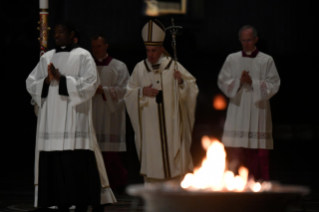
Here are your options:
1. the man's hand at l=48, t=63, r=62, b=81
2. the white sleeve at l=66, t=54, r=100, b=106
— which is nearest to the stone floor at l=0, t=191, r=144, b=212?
the white sleeve at l=66, t=54, r=100, b=106

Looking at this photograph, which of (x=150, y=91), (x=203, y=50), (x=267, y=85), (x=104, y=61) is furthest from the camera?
(x=203, y=50)

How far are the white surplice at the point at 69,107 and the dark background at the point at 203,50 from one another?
5042 millimetres

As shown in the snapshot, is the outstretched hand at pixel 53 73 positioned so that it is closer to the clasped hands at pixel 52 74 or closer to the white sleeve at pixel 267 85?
the clasped hands at pixel 52 74

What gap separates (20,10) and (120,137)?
448 centimetres

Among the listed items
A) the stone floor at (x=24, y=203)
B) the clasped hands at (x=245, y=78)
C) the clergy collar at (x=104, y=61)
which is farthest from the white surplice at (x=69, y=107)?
the clasped hands at (x=245, y=78)

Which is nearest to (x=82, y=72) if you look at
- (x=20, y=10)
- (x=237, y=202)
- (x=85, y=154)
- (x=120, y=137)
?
(x=85, y=154)

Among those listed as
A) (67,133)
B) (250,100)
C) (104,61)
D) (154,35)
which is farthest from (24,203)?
(250,100)

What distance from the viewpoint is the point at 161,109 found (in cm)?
732

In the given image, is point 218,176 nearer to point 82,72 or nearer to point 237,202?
point 237,202

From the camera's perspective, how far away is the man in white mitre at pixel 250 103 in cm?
776

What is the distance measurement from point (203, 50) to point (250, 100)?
451 cm

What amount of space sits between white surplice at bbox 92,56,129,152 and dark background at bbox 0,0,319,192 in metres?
3.13

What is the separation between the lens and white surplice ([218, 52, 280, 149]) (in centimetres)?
777

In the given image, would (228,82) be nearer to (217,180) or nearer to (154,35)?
(154,35)
